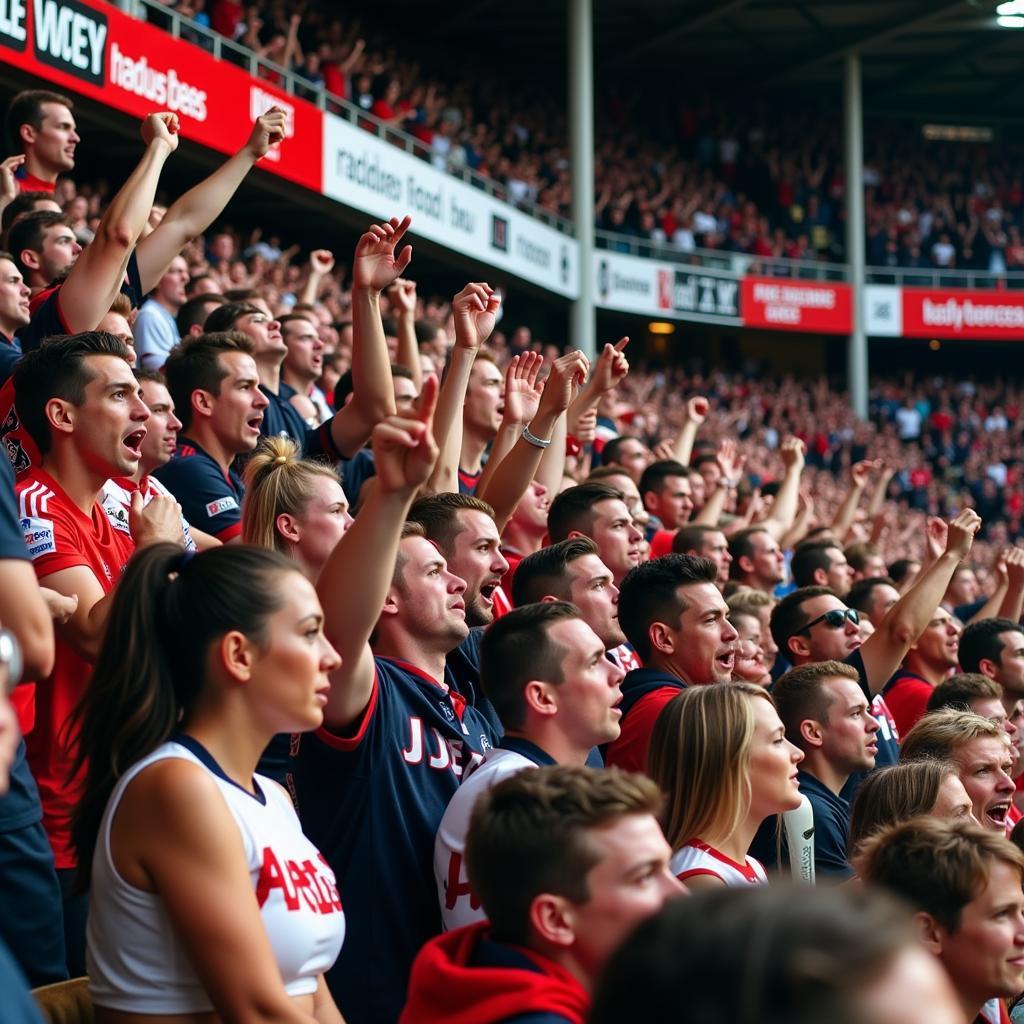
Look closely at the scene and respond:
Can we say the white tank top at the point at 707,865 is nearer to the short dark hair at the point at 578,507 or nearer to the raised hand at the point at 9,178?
the short dark hair at the point at 578,507

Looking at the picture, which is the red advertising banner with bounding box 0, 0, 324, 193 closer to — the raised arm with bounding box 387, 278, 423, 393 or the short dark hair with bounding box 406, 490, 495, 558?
the raised arm with bounding box 387, 278, 423, 393

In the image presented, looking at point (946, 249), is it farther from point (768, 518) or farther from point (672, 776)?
point (672, 776)

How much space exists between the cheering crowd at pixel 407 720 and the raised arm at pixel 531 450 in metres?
0.01

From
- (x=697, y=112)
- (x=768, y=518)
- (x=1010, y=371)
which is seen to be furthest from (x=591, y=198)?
(x=768, y=518)

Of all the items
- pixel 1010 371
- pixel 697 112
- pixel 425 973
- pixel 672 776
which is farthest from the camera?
pixel 1010 371

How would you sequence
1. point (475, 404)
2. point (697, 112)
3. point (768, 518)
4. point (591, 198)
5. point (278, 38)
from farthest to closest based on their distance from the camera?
point (697, 112) < point (591, 198) < point (278, 38) < point (768, 518) < point (475, 404)

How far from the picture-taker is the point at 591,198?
21047 millimetres

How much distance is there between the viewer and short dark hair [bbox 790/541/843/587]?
712 cm

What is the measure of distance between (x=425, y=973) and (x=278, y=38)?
14036mm

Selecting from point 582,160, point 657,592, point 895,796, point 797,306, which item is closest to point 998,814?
point 895,796

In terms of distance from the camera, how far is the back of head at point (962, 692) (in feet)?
16.7

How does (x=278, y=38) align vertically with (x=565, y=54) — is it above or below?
below

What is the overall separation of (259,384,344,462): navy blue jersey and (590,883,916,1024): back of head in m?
3.70

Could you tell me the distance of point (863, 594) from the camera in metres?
6.62
